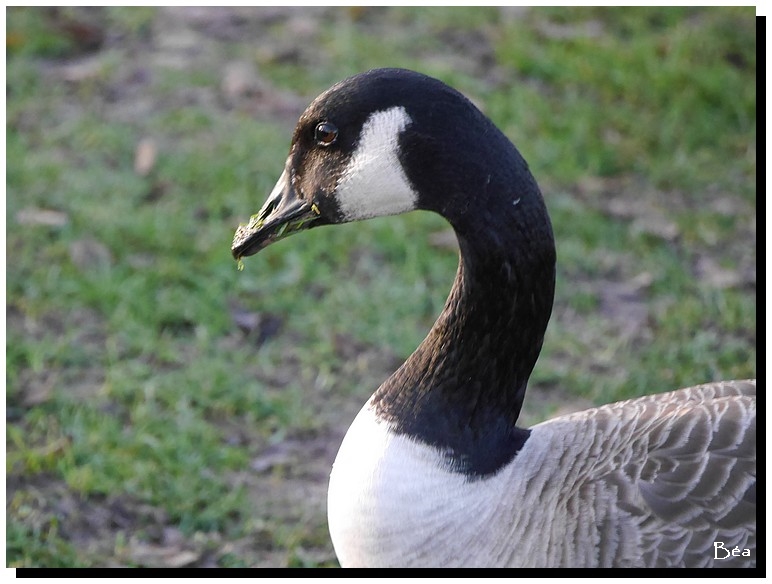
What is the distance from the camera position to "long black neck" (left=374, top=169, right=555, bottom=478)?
271 cm

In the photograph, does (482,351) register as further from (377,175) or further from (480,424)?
(377,175)

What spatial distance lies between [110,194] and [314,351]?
157cm

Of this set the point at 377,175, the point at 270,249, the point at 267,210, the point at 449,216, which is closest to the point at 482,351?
the point at 449,216

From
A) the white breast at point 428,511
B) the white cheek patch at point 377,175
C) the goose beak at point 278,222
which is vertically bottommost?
the white breast at point 428,511

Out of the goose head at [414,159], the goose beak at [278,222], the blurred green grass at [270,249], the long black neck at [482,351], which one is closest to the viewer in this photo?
the goose head at [414,159]

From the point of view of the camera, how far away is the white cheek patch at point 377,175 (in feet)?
8.52

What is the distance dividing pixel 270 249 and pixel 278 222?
2280mm

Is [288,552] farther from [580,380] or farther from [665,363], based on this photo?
[665,363]

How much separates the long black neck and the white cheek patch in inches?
6.3

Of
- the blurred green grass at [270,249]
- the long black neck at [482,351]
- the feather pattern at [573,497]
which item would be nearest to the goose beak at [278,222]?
the long black neck at [482,351]

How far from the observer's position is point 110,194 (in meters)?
5.37

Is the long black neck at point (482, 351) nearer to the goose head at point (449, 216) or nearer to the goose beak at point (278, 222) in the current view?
the goose head at point (449, 216)

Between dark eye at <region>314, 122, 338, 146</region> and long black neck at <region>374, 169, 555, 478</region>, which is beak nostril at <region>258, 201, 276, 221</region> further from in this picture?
long black neck at <region>374, 169, 555, 478</region>

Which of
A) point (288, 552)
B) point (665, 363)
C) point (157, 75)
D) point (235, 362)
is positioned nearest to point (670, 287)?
point (665, 363)
